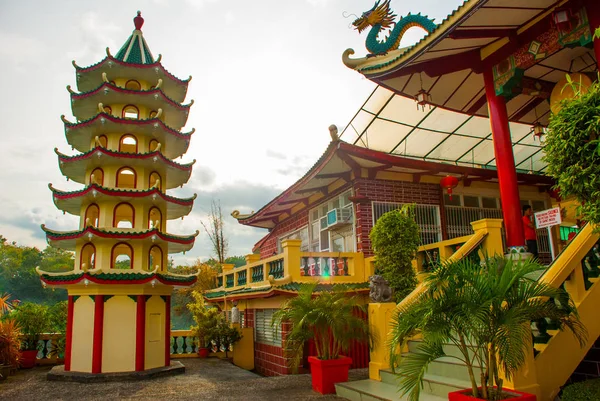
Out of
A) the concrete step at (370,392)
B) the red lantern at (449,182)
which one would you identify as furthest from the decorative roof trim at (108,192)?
the red lantern at (449,182)

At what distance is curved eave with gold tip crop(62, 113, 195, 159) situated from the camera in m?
13.4

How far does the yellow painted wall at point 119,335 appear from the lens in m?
11.7

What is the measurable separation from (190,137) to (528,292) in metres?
12.4

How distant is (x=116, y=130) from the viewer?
1374 cm

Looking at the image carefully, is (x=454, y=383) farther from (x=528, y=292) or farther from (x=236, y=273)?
(x=236, y=273)

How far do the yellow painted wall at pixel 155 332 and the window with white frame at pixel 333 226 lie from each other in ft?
18.7

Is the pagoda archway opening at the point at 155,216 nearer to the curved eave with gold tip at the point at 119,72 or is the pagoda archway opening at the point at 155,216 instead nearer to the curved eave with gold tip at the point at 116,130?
the curved eave with gold tip at the point at 116,130

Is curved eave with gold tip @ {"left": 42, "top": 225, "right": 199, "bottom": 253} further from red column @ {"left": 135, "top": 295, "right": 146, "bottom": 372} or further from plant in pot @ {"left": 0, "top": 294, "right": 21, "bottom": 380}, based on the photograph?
plant in pot @ {"left": 0, "top": 294, "right": 21, "bottom": 380}

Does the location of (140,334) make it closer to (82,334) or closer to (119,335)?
(119,335)

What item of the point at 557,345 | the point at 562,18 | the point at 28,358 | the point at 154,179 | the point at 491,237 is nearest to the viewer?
the point at 557,345

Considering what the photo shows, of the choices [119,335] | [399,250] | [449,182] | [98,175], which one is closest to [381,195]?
[449,182]

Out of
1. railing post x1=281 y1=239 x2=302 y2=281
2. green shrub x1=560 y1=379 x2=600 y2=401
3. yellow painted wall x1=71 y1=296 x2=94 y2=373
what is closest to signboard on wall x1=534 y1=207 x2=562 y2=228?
green shrub x1=560 y1=379 x2=600 y2=401

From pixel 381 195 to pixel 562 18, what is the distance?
645 cm

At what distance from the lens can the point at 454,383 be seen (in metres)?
6.09
